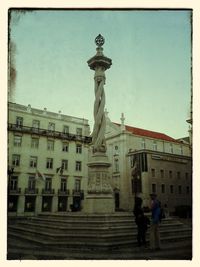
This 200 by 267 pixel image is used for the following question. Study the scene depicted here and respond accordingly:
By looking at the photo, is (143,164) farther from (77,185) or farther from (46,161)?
(46,161)

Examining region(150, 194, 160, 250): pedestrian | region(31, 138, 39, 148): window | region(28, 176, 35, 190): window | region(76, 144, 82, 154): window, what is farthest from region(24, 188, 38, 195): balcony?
region(150, 194, 160, 250): pedestrian

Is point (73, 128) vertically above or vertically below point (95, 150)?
above

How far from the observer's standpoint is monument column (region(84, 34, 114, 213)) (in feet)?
41.2

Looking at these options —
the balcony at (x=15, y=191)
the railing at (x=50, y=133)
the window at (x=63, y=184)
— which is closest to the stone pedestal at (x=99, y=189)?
the railing at (x=50, y=133)

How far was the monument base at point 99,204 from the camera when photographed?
1239 centimetres

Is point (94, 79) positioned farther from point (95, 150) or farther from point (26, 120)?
point (26, 120)

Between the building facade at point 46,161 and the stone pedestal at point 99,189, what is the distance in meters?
12.9

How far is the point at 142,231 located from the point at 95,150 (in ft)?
18.1

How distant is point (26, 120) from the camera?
27.4 metres

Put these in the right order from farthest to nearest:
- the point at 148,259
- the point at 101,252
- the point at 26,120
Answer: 1. the point at 26,120
2. the point at 101,252
3. the point at 148,259

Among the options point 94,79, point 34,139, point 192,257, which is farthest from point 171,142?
point 192,257

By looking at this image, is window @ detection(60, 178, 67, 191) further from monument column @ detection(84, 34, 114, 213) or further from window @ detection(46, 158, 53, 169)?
monument column @ detection(84, 34, 114, 213)

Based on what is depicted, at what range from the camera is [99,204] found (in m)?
12.5

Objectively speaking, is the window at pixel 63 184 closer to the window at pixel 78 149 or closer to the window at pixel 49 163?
the window at pixel 49 163
